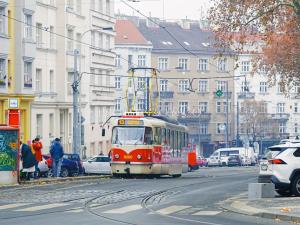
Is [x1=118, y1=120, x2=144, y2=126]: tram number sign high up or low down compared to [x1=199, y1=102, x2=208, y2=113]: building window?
down

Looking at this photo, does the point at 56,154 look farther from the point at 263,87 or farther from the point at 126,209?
the point at 263,87

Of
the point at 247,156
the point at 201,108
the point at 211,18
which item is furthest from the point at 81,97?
the point at 201,108

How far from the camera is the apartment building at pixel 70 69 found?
72562 millimetres

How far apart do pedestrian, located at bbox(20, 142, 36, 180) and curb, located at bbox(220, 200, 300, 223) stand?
43.4 ft

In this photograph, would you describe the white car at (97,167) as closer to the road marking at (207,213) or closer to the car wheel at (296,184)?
the car wheel at (296,184)

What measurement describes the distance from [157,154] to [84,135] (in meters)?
36.5

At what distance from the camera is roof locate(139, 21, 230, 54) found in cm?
12550

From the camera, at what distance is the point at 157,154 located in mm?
46750

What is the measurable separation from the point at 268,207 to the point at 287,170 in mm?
5197

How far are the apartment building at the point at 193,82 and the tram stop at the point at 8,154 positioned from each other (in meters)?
85.8

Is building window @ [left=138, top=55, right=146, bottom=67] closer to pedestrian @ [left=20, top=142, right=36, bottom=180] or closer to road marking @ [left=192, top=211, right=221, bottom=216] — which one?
pedestrian @ [left=20, top=142, right=36, bottom=180]

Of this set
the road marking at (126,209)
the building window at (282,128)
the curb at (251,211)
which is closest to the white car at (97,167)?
the curb at (251,211)

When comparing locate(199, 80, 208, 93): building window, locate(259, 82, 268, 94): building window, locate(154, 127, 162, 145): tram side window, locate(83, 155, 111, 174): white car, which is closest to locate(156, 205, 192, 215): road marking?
locate(154, 127, 162, 145): tram side window

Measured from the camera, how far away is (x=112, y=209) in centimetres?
2573
